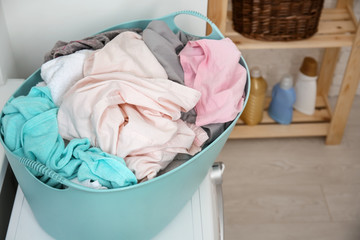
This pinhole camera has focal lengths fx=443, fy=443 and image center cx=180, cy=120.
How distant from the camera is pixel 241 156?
171 cm

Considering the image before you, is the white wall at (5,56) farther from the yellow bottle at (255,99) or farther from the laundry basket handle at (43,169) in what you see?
the yellow bottle at (255,99)

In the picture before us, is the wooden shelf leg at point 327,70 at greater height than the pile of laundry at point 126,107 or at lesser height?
lesser

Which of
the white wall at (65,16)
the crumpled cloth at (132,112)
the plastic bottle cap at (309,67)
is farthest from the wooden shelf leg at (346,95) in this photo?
the crumpled cloth at (132,112)

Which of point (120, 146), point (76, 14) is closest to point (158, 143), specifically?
point (120, 146)

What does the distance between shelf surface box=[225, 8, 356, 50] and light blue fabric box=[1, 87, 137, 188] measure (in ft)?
2.69

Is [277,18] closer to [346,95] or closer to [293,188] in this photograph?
[346,95]

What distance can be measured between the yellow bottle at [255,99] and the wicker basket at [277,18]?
231mm

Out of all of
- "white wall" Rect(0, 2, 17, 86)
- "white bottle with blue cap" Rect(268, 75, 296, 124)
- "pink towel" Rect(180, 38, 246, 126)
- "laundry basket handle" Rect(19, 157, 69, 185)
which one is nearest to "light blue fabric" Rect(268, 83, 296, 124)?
"white bottle with blue cap" Rect(268, 75, 296, 124)

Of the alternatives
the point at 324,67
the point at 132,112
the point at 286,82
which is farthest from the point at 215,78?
the point at 324,67

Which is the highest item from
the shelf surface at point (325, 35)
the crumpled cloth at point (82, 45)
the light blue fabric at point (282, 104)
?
the crumpled cloth at point (82, 45)

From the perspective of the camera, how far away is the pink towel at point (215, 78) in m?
0.77

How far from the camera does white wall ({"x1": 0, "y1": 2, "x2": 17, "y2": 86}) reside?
975 millimetres

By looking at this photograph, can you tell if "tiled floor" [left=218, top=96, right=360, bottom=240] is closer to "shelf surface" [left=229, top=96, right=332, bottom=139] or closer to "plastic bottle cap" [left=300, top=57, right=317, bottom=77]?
"shelf surface" [left=229, top=96, right=332, bottom=139]

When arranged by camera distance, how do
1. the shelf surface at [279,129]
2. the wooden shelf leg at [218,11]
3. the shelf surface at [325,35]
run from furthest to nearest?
the shelf surface at [279,129] → the shelf surface at [325,35] → the wooden shelf leg at [218,11]
